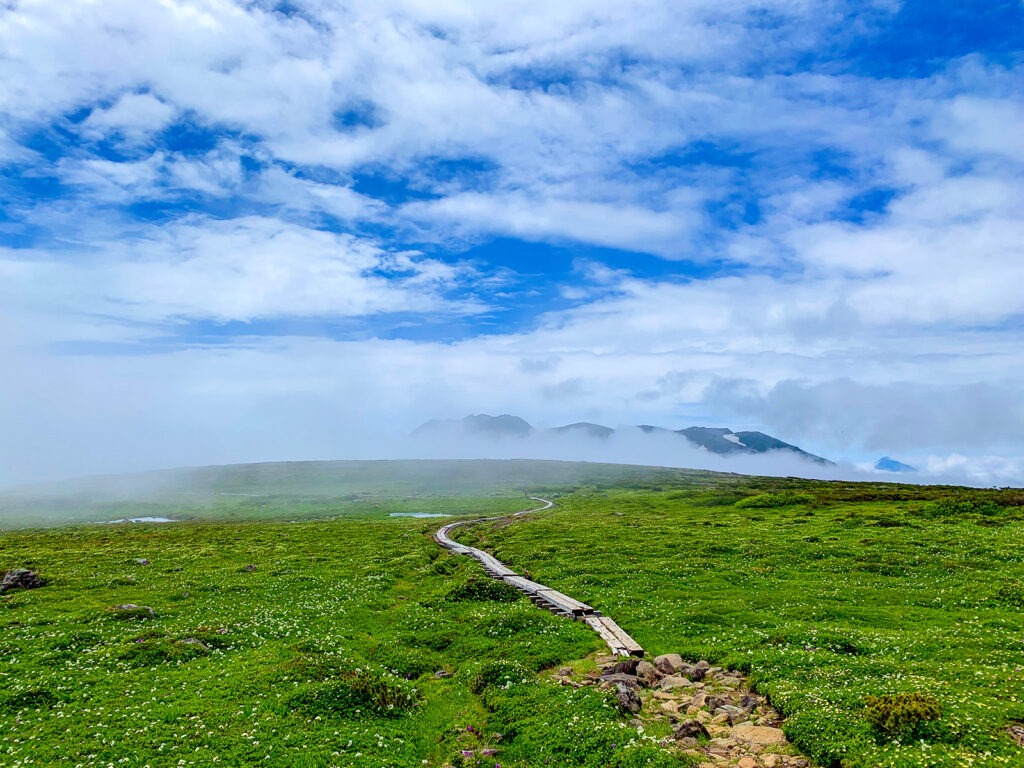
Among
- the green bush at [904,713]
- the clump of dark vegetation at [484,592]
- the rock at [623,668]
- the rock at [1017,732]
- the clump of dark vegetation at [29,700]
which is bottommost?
the clump of dark vegetation at [484,592]

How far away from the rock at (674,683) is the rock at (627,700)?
2.13m

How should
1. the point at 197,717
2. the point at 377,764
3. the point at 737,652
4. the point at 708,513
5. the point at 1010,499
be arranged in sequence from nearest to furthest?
the point at 377,764 < the point at 197,717 < the point at 737,652 < the point at 1010,499 < the point at 708,513

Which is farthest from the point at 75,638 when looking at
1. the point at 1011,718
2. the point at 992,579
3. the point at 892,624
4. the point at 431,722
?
the point at 992,579

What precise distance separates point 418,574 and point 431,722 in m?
29.4

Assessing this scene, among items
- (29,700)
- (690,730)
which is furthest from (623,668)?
(29,700)

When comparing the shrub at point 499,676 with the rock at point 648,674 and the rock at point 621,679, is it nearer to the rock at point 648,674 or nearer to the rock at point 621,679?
the rock at point 621,679

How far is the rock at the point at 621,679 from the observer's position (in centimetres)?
2194

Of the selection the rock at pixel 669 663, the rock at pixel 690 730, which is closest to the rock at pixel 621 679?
the rock at pixel 669 663

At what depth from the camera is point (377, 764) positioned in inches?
671

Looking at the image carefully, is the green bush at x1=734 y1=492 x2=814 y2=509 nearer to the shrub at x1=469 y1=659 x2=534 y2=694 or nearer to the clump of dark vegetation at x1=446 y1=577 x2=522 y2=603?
the clump of dark vegetation at x1=446 y1=577 x2=522 y2=603

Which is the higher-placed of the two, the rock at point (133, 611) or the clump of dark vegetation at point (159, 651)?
the clump of dark vegetation at point (159, 651)

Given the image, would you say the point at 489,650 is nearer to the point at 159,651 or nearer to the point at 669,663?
the point at 669,663

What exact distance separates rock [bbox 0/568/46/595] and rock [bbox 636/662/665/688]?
43426 millimetres

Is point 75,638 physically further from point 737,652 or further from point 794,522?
point 794,522
